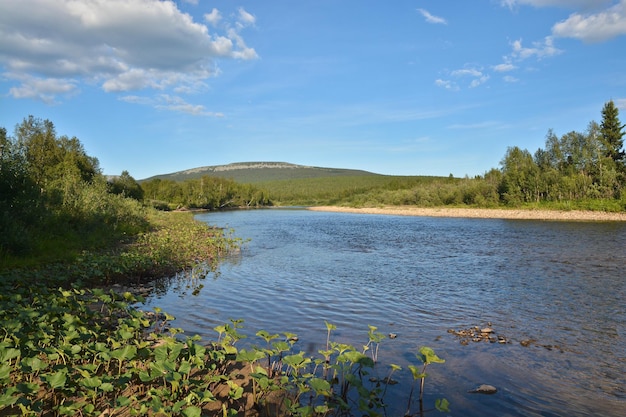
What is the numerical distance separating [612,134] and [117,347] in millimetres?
89290

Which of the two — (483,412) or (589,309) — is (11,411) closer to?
(483,412)

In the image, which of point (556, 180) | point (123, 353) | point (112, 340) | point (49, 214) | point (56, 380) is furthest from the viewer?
point (556, 180)

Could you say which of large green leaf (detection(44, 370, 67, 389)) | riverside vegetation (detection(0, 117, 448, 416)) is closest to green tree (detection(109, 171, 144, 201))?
riverside vegetation (detection(0, 117, 448, 416))

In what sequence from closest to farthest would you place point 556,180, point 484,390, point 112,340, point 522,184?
point 112,340 → point 484,390 → point 556,180 → point 522,184

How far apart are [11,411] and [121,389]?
52.7 inches

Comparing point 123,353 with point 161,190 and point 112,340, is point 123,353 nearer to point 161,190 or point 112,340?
point 112,340

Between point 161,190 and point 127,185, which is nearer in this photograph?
point 127,185

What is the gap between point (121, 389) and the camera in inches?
218

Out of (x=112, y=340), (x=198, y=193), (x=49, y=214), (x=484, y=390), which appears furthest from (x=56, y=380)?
(x=198, y=193)

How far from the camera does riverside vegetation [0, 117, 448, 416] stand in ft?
17.7

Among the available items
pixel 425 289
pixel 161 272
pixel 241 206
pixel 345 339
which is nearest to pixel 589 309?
pixel 425 289

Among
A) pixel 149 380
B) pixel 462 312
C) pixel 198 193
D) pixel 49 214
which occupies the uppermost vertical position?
pixel 198 193

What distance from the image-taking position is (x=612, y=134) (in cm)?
7219

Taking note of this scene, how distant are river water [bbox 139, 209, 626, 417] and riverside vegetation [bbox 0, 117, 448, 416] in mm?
735
